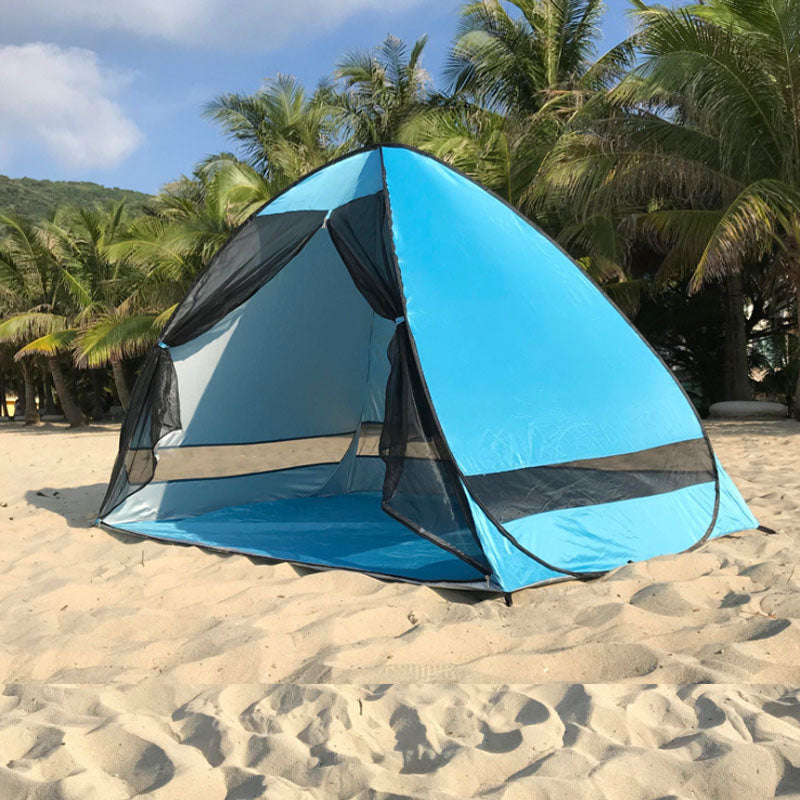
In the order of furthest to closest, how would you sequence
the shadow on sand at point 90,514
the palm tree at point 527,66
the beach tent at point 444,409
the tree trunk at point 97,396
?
the tree trunk at point 97,396 < the palm tree at point 527,66 < the beach tent at point 444,409 < the shadow on sand at point 90,514

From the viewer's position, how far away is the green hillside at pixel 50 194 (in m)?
49.7

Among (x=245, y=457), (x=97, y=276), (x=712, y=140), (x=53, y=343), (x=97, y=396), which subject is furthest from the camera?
(x=97, y=396)

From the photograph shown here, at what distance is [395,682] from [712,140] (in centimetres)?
961

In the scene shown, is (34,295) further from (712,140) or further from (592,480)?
(592,480)

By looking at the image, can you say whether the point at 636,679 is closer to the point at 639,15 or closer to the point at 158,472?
the point at 158,472

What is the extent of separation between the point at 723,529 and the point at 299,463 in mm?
3096

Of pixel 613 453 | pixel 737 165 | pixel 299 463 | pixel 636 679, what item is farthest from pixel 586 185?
pixel 636 679

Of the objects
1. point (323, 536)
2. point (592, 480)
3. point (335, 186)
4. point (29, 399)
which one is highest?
point (335, 186)

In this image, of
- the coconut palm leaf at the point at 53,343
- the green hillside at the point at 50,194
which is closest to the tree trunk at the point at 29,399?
the coconut palm leaf at the point at 53,343

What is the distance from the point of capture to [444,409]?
11.4 feet

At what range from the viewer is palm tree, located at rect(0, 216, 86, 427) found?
17.4m

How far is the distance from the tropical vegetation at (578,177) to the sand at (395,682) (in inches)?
270

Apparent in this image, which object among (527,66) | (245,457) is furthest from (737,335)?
(245,457)

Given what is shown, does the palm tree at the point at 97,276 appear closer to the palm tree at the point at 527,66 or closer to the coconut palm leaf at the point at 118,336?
the coconut palm leaf at the point at 118,336
